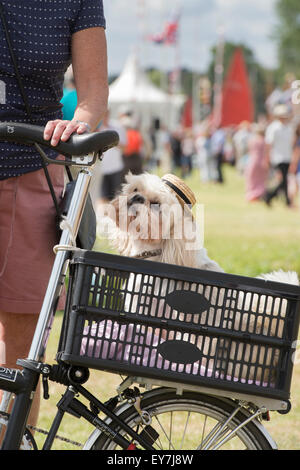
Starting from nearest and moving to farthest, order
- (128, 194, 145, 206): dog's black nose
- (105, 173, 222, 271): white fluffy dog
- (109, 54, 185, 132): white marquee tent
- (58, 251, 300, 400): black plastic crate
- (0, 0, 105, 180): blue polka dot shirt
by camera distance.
Result: (58, 251, 300, 400): black plastic crate
(0, 0, 105, 180): blue polka dot shirt
(105, 173, 222, 271): white fluffy dog
(128, 194, 145, 206): dog's black nose
(109, 54, 185, 132): white marquee tent

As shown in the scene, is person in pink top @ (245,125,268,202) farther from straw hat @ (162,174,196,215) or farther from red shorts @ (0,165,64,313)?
red shorts @ (0,165,64,313)

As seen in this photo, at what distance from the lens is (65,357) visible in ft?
6.33

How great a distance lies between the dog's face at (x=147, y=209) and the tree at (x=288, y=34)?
81.3 m

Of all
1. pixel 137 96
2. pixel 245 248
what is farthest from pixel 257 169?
pixel 137 96

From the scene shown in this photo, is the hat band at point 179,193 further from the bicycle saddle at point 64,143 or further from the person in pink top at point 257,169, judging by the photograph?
the person in pink top at point 257,169

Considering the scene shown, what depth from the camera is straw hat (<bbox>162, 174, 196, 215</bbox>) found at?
3020 mm

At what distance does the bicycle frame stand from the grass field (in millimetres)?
736

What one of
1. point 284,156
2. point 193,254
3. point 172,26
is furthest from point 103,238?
point 172,26

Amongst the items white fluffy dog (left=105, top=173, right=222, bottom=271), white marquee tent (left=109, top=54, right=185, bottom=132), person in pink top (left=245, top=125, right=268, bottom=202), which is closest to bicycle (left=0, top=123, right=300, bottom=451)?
white fluffy dog (left=105, top=173, right=222, bottom=271)

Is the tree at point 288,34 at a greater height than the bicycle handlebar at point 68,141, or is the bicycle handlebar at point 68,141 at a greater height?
the tree at point 288,34

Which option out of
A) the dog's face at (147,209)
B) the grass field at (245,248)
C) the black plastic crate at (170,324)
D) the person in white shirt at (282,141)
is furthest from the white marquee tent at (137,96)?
the black plastic crate at (170,324)

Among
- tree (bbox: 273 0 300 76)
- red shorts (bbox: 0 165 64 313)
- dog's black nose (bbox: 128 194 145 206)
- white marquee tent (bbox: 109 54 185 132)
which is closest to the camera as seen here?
red shorts (bbox: 0 165 64 313)

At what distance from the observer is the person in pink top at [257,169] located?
1800 centimetres
